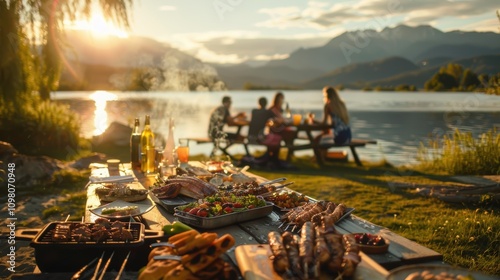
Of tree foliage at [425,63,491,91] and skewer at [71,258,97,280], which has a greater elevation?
tree foliage at [425,63,491,91]

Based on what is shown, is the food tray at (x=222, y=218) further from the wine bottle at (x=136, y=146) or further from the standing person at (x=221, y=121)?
the standing person at (x=221, y=121)

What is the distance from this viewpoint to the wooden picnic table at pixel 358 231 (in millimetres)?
2196

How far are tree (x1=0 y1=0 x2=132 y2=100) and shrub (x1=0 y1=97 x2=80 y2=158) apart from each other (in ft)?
1.38

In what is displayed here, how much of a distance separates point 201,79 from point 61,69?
921 cm

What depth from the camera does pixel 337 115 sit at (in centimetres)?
1189

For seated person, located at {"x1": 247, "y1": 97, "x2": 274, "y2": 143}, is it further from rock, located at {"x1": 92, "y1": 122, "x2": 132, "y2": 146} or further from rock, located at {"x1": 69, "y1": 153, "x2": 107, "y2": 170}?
rock, located at {"x1": 92, "y1": 122, "x2": 132, "y2": 146}

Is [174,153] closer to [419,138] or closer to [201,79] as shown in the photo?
[201,79]

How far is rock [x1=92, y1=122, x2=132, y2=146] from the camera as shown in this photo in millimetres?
14242

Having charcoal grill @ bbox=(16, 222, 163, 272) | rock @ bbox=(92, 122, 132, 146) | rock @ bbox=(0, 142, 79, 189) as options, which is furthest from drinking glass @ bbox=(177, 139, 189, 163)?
rock @ bbox=(92, 122, 132, 146)

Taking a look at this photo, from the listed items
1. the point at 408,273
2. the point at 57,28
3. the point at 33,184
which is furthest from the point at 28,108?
the point at 408,273

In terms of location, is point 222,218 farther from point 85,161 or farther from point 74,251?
point 85,161

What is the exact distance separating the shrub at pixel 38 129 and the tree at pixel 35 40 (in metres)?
0.42

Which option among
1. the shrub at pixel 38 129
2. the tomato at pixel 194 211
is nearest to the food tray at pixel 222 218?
the tomato at pixel 194 211

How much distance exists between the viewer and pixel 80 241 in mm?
2592
